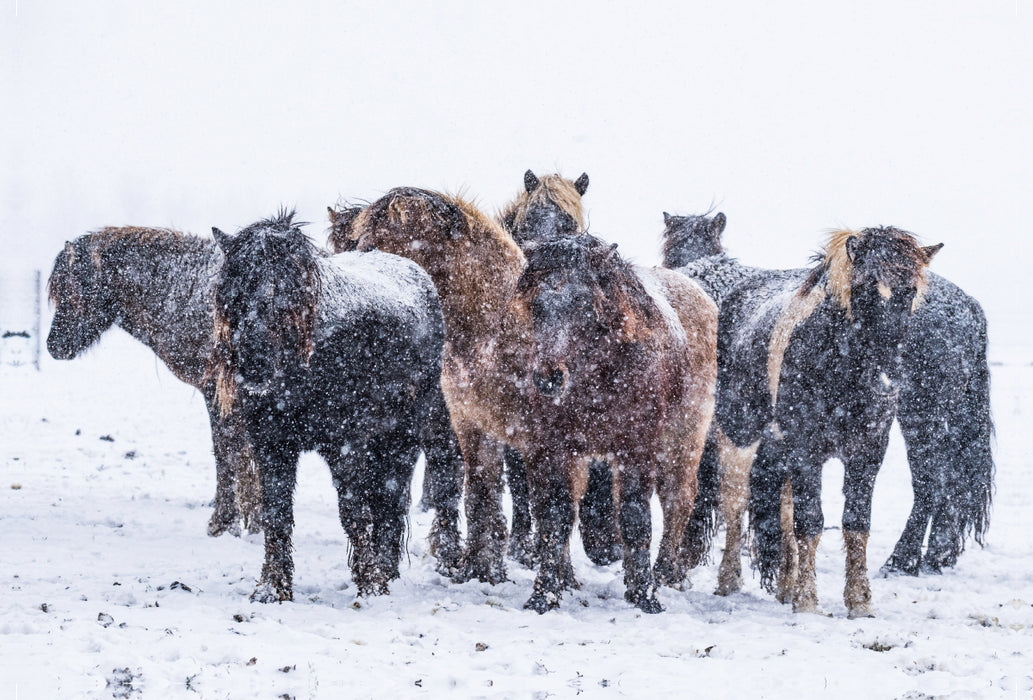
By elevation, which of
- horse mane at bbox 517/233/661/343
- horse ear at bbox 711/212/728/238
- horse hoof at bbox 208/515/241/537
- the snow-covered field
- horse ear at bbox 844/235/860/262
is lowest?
the snow-covered field

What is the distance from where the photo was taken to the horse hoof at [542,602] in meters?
4.90

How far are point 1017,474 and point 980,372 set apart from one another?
5.33 meters

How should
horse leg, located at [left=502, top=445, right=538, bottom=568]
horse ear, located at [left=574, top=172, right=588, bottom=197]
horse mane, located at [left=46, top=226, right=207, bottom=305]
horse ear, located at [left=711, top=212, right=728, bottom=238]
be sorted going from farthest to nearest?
1. horse ear, located at [left=711, top=212, right=728, bottom=238]
2. horse ear, located at [left=574, top=172, right=588, bottom=197]
3. horse mane, located at [left=46, top=226, right=207, bottom=305]
4. horse leg, located at [left=502, top=445, right=538, bottom=568]

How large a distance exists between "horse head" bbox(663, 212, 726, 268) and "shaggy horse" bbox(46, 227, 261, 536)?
452 centimetres

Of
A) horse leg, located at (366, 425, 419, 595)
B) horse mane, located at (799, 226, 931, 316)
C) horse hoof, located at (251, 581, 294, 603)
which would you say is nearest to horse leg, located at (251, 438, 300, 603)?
horse hoof, located at (251, 581, 294, 603)

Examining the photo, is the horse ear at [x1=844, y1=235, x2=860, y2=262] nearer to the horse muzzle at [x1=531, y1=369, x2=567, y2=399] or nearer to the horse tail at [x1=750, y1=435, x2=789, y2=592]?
the horse tail at [x1=750, y1=435, x2=789, y2=592]

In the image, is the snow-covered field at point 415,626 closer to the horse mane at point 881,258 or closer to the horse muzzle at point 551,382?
the horse muzzle at point 551,382

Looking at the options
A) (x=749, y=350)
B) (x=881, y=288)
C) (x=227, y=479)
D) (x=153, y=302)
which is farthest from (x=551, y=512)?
(x=153, y=302)

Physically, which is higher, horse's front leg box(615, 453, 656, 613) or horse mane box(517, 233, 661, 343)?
horse mane box(517, 233, 661, 343)

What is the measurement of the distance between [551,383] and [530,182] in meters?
3.09

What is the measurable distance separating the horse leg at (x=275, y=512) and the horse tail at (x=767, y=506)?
3.04 m

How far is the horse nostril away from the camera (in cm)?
463

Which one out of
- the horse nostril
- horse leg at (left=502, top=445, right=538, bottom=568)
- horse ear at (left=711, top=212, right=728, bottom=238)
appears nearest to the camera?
the horse nostril

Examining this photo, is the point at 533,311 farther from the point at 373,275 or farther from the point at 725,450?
the point at 725,450
